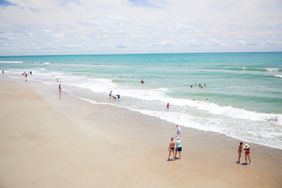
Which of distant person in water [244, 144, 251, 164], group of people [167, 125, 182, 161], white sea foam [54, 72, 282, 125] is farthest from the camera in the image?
white sea foam [54, 72, 282, 125]

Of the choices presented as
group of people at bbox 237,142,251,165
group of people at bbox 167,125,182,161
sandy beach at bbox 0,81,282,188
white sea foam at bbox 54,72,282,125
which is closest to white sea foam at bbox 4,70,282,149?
white sea foam at bbox 54,72,282,125

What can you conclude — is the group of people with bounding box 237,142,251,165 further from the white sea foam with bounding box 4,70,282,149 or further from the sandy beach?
the white sea foam with bounding box 4,70,282,149

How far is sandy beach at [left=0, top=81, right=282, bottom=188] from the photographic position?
11.8m

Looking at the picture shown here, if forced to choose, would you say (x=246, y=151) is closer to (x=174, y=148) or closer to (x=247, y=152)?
(x=247, y=152)

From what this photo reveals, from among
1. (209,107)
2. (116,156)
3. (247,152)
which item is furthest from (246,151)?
(209,107)

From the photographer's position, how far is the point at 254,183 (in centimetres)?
1163

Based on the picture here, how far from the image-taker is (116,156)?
14.3 m

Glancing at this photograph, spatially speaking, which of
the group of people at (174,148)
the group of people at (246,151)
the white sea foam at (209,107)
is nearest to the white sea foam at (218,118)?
the white sea foam at (209,107)

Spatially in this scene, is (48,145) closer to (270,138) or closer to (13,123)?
(13,123)

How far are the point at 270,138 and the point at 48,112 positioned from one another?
17936 mm

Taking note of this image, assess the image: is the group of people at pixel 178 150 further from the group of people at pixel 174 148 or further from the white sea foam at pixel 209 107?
the white sea foam at pixel 209 107

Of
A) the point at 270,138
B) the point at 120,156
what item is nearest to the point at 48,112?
the point at 120,156

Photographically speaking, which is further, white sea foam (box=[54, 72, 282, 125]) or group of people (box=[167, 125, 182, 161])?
white sea foam (box=[54, 72, 282, 125])

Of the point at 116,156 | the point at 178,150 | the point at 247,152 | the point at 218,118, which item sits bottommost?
the point at 116,156
